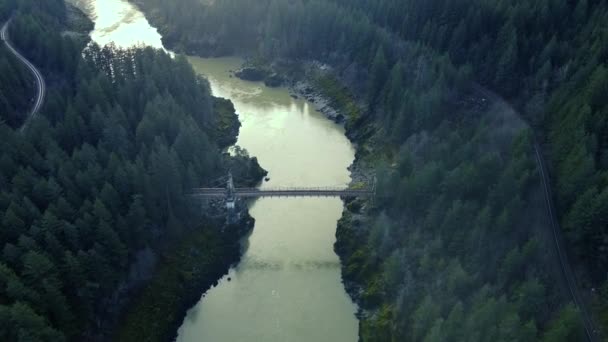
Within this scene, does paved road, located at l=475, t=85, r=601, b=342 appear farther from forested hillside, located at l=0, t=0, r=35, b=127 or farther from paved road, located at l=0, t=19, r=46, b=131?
forested hillside, located at l=0, t=0, r=35, b=127

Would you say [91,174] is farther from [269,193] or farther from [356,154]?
[356,154]

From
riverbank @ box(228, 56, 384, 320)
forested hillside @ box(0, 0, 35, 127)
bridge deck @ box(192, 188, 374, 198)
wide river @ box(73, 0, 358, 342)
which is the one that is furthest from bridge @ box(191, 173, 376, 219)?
forested hillside @ box(0, 0, 35, 127)

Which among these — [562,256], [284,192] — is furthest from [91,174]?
[562,256]

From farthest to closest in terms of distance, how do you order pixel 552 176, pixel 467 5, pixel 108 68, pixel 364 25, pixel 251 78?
pixel 251 78 < pixel 364 25 < pixel 467 5 < pixel 108 68 < pixel 552 176

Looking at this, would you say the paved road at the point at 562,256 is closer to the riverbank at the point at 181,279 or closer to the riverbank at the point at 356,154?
the riverbank at the point at 356,154

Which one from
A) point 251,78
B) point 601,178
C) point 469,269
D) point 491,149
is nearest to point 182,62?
point 251,78

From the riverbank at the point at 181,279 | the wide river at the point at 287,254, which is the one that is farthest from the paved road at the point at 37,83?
the wide river at the point at 287,254

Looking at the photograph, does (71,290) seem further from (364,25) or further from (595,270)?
(364,25)
